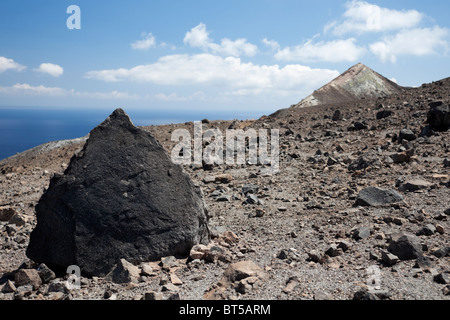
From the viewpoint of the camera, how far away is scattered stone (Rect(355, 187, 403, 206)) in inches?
235

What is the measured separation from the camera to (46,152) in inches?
615

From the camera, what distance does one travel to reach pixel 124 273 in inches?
157

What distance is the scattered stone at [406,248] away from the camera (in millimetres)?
4090

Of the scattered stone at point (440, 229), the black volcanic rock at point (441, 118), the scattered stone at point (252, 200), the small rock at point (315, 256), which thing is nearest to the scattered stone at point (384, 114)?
the black volcanic rock at point (441, 118)

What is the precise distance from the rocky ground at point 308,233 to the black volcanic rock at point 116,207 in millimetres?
226

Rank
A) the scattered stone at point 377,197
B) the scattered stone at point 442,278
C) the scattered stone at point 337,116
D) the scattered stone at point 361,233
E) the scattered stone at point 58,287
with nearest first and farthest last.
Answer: the scattered stone at point 442,278, the scattered stone at point 58,287, the scattered stone at point 361,233, the scattered stone at point 377,197, the scattered stone at point 337,116

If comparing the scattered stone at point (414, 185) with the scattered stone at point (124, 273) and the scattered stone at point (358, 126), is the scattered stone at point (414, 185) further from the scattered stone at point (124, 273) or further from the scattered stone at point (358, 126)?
the scattered stone at point (358, 126)

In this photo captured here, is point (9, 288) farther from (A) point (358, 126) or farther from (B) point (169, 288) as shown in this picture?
(A) point (358, 126)

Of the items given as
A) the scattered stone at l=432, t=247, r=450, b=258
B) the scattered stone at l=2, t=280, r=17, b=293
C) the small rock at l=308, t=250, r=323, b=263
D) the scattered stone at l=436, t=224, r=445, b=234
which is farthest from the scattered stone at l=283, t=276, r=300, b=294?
the scattered stone at l=2, t=280, r=17, b=293

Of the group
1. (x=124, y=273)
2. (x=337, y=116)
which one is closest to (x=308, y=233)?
(x=124, y=273)

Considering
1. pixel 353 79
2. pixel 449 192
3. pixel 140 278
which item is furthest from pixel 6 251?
pixel 353 79

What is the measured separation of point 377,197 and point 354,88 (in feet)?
59.2

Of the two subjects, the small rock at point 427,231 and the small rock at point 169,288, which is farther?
the small rock at point 427,231

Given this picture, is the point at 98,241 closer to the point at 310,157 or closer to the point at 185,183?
the point at 185,183
